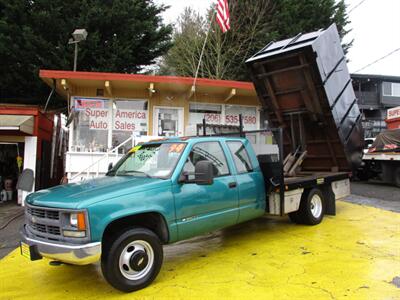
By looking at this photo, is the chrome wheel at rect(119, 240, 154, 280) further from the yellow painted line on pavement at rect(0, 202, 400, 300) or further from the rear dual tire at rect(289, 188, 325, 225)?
the rear dual tire at rect(289, 188, 325, 225)

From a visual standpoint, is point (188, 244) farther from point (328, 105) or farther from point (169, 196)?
point (328, 105)

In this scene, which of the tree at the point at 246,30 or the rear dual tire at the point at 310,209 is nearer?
the rear dual tire at the point at 310,209

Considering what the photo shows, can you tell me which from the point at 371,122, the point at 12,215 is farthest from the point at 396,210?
the point at 371,122

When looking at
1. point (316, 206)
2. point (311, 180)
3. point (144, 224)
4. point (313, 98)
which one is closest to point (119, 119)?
point (313, 98)

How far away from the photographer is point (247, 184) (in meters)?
5.75

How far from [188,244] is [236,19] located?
652 inches

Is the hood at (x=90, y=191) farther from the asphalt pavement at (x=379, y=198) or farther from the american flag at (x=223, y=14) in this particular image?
the american flag at (x=223, y=14)

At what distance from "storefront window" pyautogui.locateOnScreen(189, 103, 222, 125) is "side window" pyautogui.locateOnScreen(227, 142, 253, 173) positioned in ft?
21.1

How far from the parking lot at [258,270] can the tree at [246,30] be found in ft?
45.4

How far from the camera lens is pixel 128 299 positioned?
396cm

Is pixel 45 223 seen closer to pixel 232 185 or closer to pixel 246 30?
pixel 232 185

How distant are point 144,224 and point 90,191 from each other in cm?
81

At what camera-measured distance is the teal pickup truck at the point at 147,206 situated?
391 centimetres

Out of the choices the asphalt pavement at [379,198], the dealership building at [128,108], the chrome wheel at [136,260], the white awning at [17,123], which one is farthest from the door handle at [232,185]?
the white awning at [17,123]
